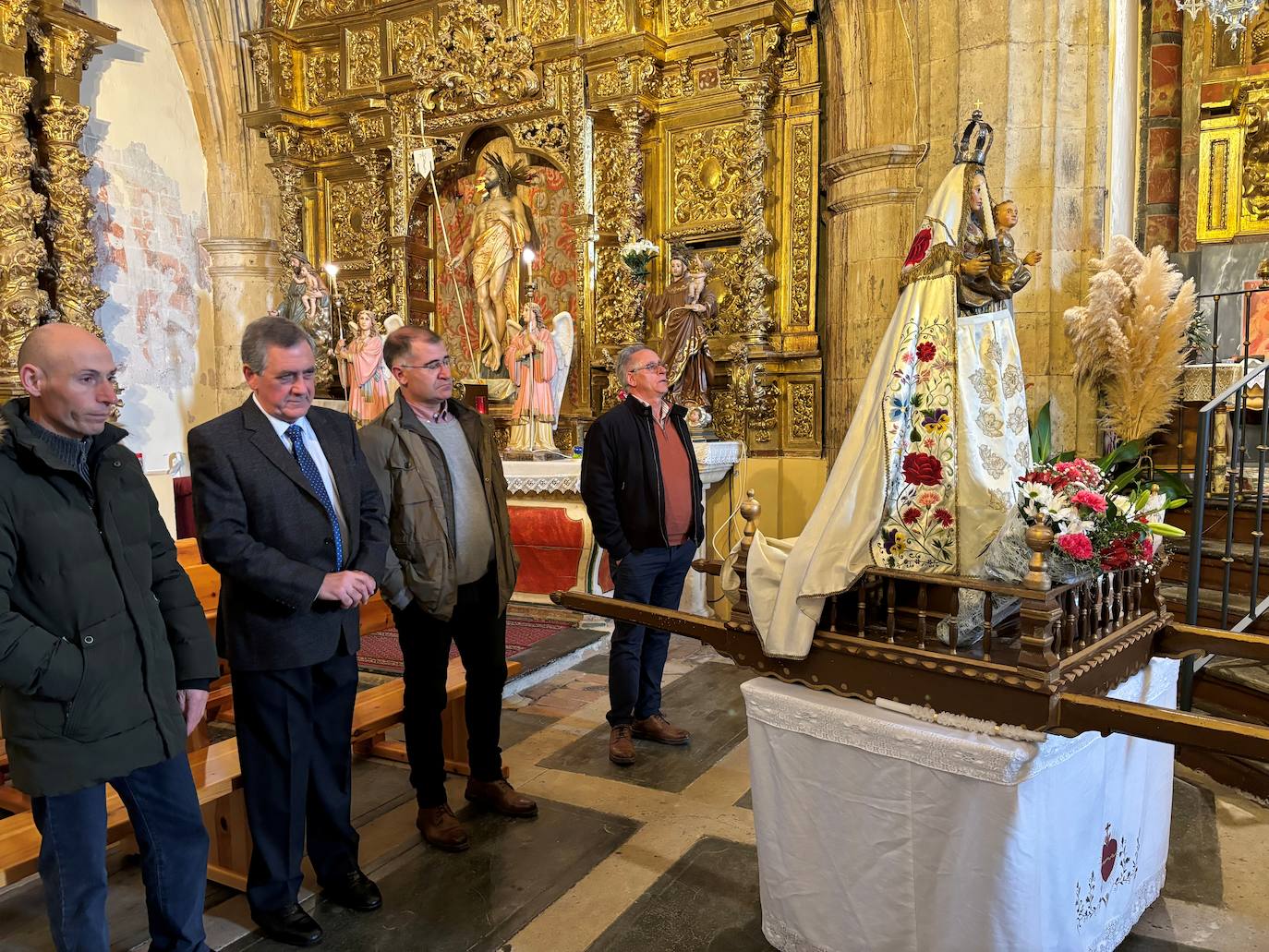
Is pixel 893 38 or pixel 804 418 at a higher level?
pixel 893 38

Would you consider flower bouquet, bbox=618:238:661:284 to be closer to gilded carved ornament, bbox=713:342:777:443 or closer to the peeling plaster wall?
gilded carved ornament, bbox=713:342:777:443

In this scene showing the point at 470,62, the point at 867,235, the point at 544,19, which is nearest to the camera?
the point at 867,235

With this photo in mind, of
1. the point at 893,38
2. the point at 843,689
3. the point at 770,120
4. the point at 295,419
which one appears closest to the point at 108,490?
the point at 295,419

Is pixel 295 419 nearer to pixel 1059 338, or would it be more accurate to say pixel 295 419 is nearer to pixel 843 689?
pixel 843 689

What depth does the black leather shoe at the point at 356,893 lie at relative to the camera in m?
2.74

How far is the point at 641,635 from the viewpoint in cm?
398

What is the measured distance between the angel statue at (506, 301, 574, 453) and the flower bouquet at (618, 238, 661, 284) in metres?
0.71

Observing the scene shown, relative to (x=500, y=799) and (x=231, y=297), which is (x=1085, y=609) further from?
(x=231, y=297)

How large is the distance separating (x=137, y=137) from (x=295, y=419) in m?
8.31

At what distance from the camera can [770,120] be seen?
7.54 metres

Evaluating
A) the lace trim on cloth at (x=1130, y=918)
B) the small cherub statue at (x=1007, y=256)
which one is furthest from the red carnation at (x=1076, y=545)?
the lace trim on cloth at (x=1130, y=918)

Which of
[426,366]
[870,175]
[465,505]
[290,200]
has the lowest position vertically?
[465,505]

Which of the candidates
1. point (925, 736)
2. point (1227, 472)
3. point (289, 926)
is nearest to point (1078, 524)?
point (925, 736)

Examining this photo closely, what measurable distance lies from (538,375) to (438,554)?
499 cm
